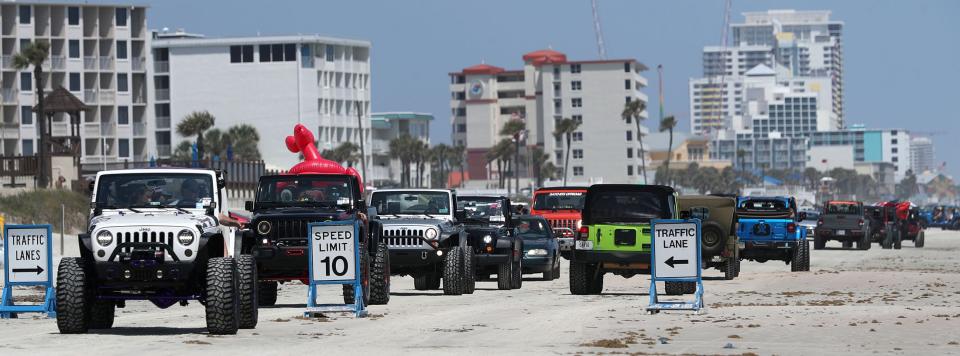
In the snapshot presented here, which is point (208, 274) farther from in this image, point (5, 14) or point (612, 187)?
point (5, 14)

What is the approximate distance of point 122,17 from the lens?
155 meters

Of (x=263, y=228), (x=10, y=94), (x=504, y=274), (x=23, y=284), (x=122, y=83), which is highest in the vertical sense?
(x=122, y=83)

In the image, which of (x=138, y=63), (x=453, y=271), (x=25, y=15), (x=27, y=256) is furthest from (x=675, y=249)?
(x=138, y=63)

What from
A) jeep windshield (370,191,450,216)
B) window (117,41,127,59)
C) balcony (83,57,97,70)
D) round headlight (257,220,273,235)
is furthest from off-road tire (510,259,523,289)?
window (117,41,127,59)

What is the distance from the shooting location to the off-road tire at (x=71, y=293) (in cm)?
1986

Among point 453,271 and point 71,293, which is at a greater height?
point 71,293

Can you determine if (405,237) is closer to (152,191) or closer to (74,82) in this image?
(152,191)

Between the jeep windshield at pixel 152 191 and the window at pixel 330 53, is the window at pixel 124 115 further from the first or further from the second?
the jeep windshield at pixel 152 191

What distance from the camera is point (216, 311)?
19.8 meters

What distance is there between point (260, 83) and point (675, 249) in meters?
148

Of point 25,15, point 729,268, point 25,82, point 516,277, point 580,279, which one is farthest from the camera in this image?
point 25,82

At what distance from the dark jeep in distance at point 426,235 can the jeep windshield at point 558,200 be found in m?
12.1

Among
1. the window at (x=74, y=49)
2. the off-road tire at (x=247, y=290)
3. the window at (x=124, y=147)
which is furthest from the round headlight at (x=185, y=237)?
the window at (x=124, y=147)

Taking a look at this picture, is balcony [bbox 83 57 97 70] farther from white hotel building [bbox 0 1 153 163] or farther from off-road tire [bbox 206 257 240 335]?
off-road tire [bbox 206 257 240 335]
